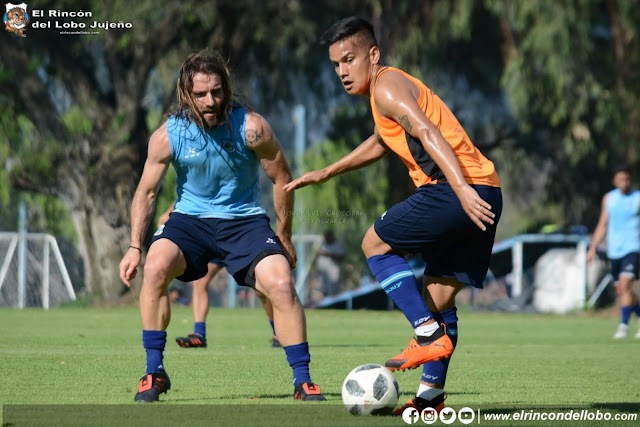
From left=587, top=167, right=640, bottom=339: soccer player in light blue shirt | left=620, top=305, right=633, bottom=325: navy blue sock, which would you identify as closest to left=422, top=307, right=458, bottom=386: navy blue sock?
left=587, top=167, right=640, bottom=339: soccer player in light blue shirt

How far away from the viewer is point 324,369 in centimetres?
976

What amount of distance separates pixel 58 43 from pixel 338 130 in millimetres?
6658

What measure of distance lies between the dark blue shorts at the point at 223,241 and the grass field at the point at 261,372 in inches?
32.4

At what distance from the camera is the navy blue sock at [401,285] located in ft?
21.5

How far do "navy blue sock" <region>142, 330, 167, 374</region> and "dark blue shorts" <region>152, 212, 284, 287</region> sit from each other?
436 millimetres

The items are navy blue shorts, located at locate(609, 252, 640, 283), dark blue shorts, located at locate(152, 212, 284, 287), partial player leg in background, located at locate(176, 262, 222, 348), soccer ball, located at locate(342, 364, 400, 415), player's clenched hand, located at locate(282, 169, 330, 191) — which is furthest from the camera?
navy blue shorts, located at locate(609, 252, 640, 283)

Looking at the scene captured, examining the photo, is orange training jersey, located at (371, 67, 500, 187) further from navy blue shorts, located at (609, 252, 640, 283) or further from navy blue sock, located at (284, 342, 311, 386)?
navy blue shorts, located at (609, 252, 640, 283)

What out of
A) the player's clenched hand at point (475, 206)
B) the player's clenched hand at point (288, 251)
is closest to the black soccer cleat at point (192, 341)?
the player's clenched hand at point (288, 251)

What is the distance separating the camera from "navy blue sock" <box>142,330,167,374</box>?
722 cm

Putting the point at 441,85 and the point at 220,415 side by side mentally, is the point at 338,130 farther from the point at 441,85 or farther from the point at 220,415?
the point at 220,415

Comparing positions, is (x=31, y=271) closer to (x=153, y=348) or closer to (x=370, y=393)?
(x=153, y=348)

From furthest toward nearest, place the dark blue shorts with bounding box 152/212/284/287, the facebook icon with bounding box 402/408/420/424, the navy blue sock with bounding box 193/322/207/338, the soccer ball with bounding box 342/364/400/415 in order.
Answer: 1. the navy blue sock with bounding box 193/322/207/338
2. the dark blue shorts with bounding box 152/212/284/287
3. the soccer ball with bounding box 342/364/400/415
4. the facebook icon with bounding box 402/408/420/424

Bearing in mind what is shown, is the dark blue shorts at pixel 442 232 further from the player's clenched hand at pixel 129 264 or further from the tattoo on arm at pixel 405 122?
the player's clenched hand at pixel 129 264

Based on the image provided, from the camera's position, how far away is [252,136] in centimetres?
738
